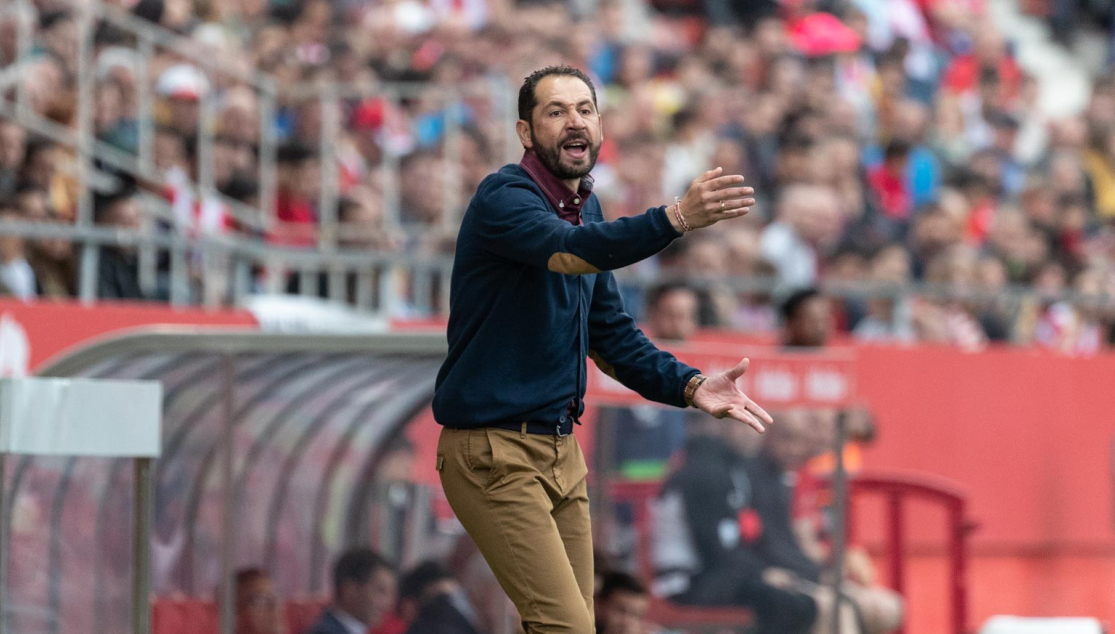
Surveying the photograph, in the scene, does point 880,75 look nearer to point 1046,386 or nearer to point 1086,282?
point 1086,282

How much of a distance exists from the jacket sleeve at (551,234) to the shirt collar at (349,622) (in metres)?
3.43

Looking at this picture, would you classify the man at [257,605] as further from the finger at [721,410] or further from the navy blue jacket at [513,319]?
the finger at [721,410]

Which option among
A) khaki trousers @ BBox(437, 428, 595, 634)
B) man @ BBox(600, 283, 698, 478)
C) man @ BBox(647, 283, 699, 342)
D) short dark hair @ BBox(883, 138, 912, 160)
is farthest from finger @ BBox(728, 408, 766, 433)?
short dark hair @ BBox(883, 138, 912, 160)

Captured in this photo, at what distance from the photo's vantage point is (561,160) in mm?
4977

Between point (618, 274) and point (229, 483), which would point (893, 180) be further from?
point (229, 483)

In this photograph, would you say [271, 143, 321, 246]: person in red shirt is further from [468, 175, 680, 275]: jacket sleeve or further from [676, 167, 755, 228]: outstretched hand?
[676, 167, 755, 228]: outstretched hand

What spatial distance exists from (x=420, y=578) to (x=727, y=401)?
3.22 metres

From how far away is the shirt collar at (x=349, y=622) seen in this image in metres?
7.93

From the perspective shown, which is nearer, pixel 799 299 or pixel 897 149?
pixel 799 299

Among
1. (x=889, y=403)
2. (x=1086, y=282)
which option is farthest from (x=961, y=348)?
(x=1086, y=282)

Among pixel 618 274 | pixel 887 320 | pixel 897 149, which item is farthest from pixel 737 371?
pixel 897 149

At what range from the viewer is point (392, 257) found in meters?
12.6

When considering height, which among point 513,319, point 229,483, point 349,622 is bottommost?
point 349,622

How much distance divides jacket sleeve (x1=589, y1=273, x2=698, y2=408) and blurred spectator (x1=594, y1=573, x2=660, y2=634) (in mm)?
2890
